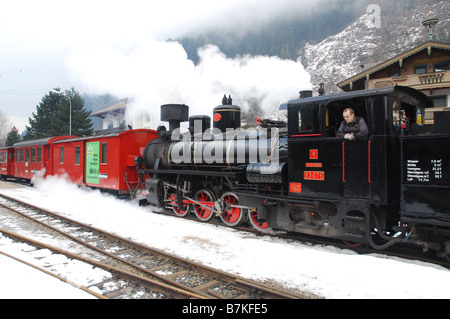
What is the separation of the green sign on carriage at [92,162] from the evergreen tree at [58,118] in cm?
3015

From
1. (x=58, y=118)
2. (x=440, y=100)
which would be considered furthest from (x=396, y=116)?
(x=58, y=118)

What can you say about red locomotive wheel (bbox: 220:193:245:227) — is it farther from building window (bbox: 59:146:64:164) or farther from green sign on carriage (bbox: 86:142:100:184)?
building window (bbox: 59:146:64:164)

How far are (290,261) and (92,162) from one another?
10.1 meters

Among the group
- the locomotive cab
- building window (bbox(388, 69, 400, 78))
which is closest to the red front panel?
the locomotive cab

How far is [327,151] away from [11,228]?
810 centimetres

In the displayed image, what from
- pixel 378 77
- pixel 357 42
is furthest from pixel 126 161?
pixel 357 42

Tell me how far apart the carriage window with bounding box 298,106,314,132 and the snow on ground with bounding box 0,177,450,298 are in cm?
230

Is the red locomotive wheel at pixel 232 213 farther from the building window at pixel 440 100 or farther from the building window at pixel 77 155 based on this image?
the building window at pixel 440 100

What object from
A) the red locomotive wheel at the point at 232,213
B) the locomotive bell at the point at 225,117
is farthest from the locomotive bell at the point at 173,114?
the red locomotive wheel at the point at 232,213

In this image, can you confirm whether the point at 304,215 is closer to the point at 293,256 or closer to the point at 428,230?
the point at 293,256

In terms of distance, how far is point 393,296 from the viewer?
3.95 m

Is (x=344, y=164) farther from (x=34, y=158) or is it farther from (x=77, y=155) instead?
(x=34, y=158)

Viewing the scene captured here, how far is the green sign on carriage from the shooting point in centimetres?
1254

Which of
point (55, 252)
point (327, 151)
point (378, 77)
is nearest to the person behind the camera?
point (327, 151)
